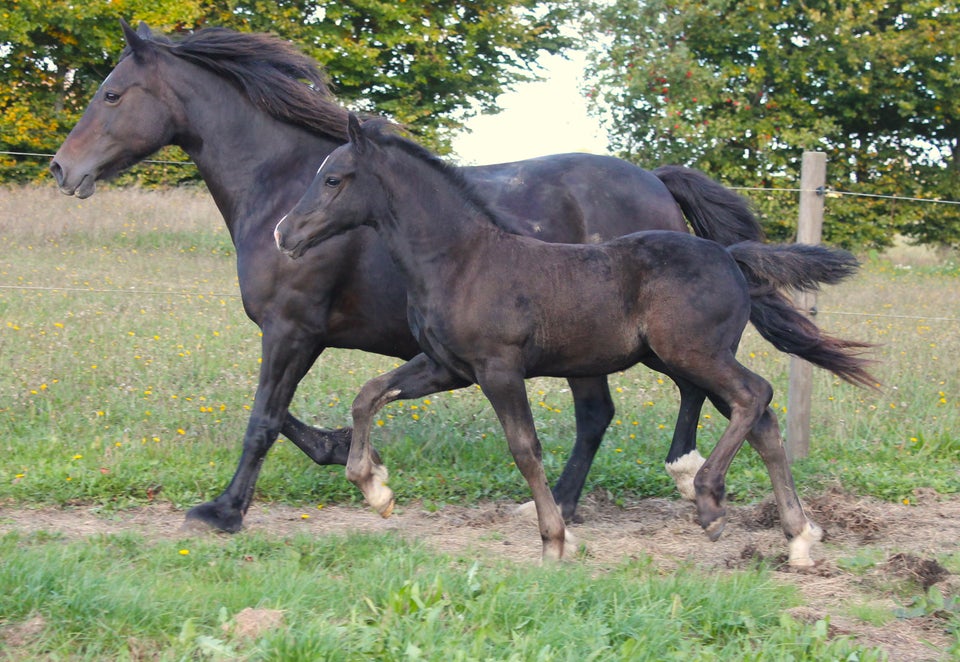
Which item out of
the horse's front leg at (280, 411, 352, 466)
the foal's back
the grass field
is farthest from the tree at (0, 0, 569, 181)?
the foal's back

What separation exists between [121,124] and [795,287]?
11.0 ft

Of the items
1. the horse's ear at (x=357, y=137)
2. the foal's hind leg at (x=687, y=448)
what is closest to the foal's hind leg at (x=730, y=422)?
the foal's hind leg at (x=687, y=448)

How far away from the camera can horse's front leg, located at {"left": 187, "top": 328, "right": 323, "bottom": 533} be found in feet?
15.5

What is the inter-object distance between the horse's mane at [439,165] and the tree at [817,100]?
50.7ft

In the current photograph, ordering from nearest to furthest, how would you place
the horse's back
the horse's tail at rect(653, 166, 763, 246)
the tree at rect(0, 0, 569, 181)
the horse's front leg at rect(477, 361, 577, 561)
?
1. the horse's front leg at rect(477, 361, 577, 561)
2. the horse's back
3. the horse's tail at rect(653, 166, 763, 246)
4. the tree at rect(0, 0, 569, 181)

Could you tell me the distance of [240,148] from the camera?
501 centimetres

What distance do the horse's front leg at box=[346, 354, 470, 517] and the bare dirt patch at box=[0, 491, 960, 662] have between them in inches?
13.9

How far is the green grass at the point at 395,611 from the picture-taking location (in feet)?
9.75

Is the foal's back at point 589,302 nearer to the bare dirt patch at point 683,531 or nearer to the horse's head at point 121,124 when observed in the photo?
the bare dirt patch at point 683,531

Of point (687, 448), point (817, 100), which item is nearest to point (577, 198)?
point (687, 448)

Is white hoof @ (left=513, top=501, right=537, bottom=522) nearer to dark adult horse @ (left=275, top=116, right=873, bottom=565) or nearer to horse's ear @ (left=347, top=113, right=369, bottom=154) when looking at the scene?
dark adult horse @ (left=275, top=116, right=873, bottom=565)

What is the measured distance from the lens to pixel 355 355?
841 cm

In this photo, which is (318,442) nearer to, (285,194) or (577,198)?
(285,194)

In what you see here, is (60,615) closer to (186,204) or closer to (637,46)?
(186,204)
